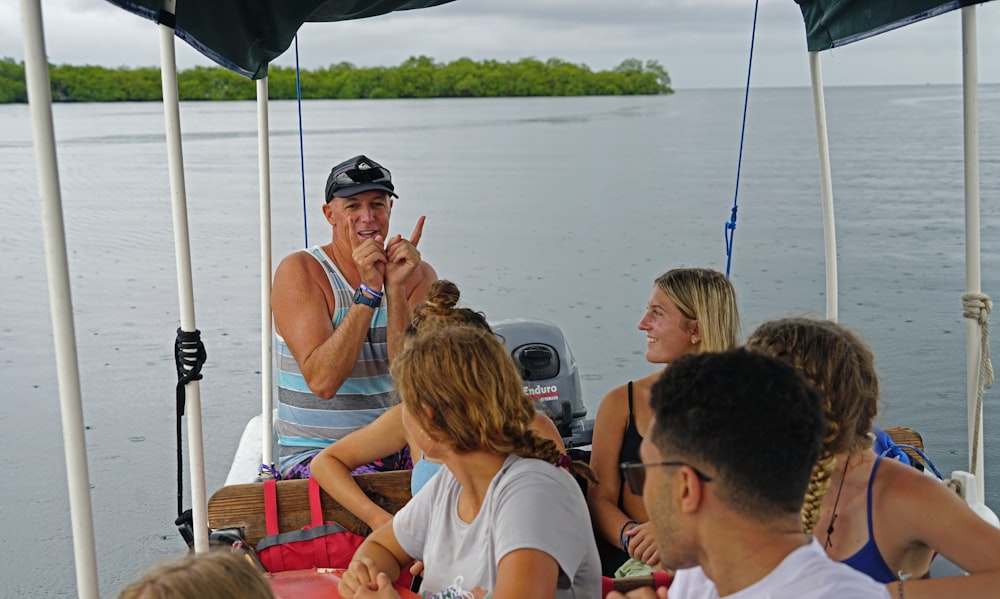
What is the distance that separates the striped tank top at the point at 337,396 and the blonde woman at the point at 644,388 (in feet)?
2.66

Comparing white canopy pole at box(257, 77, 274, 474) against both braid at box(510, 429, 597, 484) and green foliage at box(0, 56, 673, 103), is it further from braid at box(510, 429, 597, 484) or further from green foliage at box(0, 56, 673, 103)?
green foliage at box(0, 56, 673, 103)

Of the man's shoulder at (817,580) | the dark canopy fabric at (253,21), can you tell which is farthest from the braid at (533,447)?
the dark canopy fabric at (253,21)

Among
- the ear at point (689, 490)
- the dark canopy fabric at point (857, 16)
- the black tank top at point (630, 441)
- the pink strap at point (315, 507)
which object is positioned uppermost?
the dark canopy fabric at point (857, 16)

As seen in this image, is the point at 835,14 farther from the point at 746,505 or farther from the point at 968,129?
the point at 746,505

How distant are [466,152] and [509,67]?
2815 cm

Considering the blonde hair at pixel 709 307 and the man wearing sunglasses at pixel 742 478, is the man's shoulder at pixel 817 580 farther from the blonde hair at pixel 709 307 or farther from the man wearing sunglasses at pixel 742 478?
the blonde hair at pixel 709 307

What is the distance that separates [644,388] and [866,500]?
2.76ft

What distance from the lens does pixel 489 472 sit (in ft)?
6.75

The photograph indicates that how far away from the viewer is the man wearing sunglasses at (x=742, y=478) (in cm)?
137

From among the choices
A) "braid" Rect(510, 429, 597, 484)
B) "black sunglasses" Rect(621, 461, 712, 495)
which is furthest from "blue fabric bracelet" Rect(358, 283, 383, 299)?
"black sunglasses" Rect(621, 461, 712, 495)

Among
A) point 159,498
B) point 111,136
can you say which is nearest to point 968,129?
point 159,498

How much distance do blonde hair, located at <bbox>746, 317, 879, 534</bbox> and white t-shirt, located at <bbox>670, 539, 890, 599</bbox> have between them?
410 mm

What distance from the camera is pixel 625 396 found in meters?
2.74

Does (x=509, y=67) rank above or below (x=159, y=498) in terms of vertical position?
above
